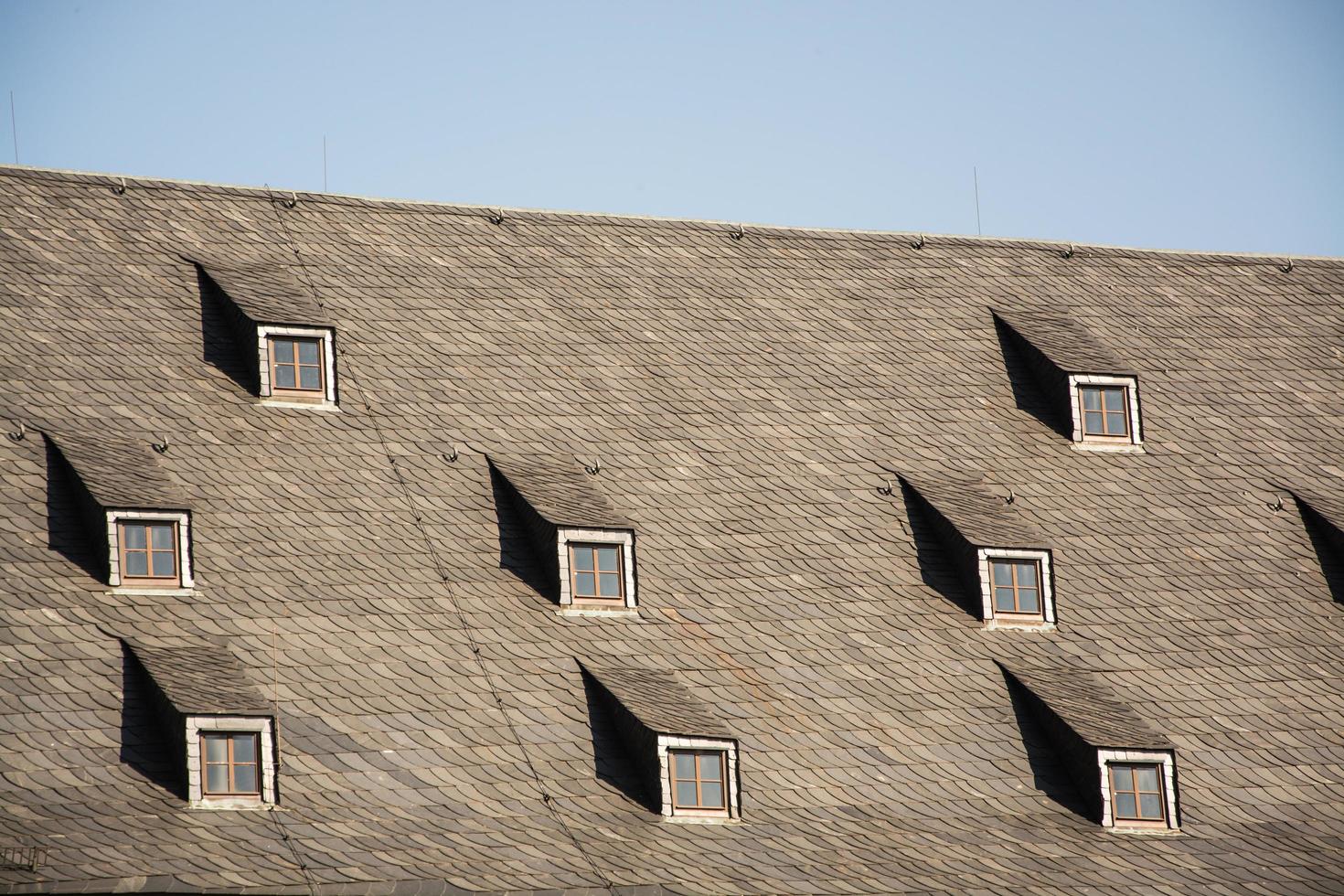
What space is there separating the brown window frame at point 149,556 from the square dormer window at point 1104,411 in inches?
703

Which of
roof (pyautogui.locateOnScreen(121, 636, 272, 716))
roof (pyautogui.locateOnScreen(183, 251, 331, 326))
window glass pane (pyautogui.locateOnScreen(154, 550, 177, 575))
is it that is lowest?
roof (pyautogui.locateOnScreen(121, 636, 272, 716))

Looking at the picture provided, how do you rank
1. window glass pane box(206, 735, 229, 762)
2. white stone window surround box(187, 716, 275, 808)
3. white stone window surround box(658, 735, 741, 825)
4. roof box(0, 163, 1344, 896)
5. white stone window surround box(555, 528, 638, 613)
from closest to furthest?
white stone window surround box(187, 716, 275, 808) → window glass pane box(206, 735, 229, 762) → roof box(0, 163, 1344, 896) → white stone window surround box(658, 735, 741, 825) → white stone window surround box(555, 528, 638, 613)

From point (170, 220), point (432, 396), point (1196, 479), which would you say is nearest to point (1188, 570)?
point (1196, 479)

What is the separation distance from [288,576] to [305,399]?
4303 mm

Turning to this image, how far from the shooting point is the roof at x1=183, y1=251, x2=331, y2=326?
38500 millimetres

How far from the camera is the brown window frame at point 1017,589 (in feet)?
127

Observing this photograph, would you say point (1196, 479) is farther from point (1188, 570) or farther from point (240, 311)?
point (240, 311)

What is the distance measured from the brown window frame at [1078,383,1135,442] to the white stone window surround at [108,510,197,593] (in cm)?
1754

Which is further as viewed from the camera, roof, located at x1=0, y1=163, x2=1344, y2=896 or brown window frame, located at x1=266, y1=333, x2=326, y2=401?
brown window frame, located at x1=266, y1=333, x2=326, y2=401

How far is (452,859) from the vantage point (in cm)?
3186

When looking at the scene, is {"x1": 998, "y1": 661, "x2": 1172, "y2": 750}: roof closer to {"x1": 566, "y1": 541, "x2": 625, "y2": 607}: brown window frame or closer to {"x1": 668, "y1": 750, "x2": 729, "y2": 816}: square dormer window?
{"x1": 668, "y1": 750, "x2": 729, "y2": 816}: square dormer window

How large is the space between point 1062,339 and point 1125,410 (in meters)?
1.95

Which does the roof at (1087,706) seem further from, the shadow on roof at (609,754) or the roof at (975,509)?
the shadow on roof at (609,754)

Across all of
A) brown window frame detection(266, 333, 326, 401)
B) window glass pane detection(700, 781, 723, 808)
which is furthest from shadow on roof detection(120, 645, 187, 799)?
window glass pane detection(700, 781, 723, 808)
